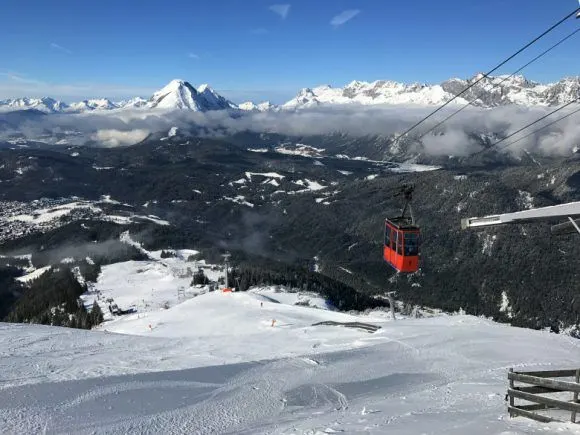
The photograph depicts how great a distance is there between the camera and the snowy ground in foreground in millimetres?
18312

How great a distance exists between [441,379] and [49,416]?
18.0 m

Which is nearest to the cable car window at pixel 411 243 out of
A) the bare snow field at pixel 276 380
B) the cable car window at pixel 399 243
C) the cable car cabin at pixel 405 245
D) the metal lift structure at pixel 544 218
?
the cable car cabin at pixel 405 245

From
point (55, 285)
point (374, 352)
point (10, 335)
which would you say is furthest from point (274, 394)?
point (55, 285)

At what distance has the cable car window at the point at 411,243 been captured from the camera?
39.0 meters

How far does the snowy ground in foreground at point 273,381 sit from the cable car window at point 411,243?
631 cm

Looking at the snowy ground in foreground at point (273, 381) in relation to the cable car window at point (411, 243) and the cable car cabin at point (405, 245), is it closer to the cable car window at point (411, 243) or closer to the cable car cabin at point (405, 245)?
the cable car cabin at point (405, 245)

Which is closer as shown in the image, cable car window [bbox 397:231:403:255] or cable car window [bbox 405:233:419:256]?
cable car window [bbox 405:233:419:256]

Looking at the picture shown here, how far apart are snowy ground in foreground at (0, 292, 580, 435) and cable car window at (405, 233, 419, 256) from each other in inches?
249

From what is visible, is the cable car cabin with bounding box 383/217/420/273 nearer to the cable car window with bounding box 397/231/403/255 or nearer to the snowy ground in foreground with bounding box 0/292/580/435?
the cable car window with bounding box 397/231/403/255

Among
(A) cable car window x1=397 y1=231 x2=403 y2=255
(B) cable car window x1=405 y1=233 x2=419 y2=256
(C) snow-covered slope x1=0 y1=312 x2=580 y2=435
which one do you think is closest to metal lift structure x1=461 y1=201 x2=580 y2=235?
(C) snow-covered slope x1=0 y1=312 x2=580 y2=435

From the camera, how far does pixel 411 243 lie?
39.1 m

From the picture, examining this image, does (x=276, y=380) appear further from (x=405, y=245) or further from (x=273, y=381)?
(x=405, y=245)

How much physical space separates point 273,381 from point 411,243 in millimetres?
18000

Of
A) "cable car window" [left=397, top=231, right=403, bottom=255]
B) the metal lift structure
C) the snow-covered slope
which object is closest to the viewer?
the snow-covered slope
